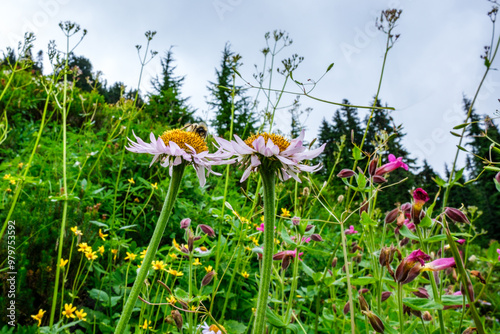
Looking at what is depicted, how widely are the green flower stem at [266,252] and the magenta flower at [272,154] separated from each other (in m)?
0.03

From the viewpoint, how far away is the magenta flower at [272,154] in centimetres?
72

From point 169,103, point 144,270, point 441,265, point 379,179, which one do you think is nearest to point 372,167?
point 379,179

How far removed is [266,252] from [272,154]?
23cm

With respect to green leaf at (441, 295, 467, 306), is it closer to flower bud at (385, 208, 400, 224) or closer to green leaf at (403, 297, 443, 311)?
A: green leaf at (403, 297, 443, 311)

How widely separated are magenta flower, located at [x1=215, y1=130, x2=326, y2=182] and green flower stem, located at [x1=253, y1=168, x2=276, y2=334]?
1.1 inches

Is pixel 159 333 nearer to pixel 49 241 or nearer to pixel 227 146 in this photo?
pixel 49 241

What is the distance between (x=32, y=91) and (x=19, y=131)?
1.41 metres

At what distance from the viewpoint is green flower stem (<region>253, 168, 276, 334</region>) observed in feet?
2.02

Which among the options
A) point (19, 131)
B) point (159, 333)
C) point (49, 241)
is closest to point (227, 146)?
point (159, 333)

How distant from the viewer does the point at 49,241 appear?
5.75ft

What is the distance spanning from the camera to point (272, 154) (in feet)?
2.42

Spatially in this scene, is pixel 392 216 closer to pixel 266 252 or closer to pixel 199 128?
pixel 266 252

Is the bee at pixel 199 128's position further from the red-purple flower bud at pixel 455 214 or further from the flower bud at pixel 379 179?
the red-purple flower bud at pixel 455 214

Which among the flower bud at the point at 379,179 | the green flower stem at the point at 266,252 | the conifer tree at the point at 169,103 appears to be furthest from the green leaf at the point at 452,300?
the conifer tree at the point at 169,103
